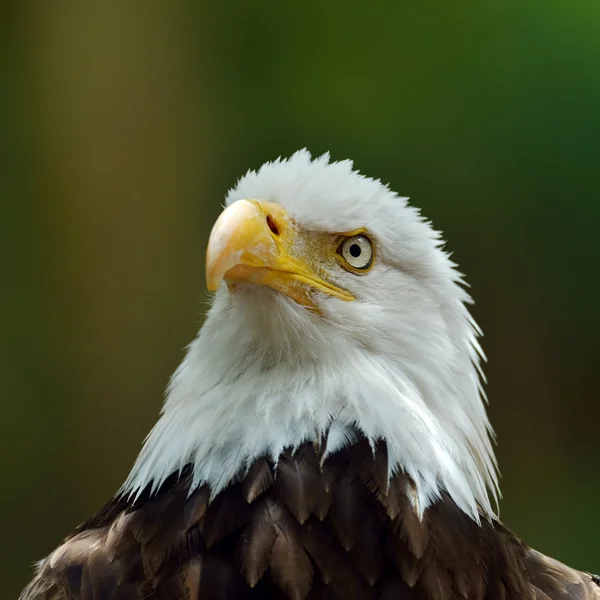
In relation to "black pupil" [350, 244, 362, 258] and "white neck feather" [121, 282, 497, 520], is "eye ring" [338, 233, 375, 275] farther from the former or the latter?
"white neck feather" [121, 282, 497, 520]

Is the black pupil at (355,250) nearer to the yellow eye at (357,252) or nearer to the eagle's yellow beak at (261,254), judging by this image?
the yellow eye at (357,252)

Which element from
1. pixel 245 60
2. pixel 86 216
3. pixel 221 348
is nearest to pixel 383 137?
pixel 245 60

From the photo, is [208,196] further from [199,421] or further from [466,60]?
[199,421]

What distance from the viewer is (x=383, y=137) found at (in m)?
4.64

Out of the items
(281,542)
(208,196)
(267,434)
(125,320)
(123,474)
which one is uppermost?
(208,196)

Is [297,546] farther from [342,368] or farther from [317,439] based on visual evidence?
[342,368]

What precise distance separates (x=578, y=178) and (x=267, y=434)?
350 cm

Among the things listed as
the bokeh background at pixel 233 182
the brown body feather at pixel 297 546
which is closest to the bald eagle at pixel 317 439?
the brown body feather at pixel 297 546

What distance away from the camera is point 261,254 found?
1.81 m

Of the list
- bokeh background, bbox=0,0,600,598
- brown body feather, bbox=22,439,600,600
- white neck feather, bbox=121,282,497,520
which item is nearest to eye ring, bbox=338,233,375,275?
white neck feather, bbox=121,282,497,520

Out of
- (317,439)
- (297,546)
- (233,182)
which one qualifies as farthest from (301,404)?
(233,182)

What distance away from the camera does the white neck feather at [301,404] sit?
181cm

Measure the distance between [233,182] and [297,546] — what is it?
3.45 m

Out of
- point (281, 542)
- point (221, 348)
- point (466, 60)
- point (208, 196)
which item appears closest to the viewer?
point (281, 542)
